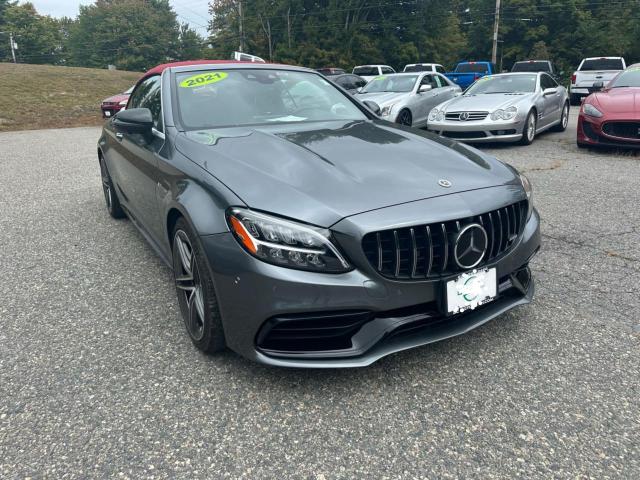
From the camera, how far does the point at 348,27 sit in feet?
140

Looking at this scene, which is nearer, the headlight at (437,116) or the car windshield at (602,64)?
the headlight at (437,116)

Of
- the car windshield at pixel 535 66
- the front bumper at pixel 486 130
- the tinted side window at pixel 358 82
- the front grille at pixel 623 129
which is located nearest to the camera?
the front grille at pixel 623 129

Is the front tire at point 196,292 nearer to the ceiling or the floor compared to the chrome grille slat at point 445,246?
nearer to the floor

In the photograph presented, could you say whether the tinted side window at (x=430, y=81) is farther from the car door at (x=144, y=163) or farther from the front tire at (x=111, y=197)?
the car door at (x=144, y=163)

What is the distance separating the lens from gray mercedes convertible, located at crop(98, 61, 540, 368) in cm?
211

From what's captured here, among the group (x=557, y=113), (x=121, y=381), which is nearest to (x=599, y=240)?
(x=121, y=381)

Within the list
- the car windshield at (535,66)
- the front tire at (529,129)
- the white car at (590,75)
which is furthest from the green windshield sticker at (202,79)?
the car windshield at (535,66)

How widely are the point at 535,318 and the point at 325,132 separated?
5.38 feet

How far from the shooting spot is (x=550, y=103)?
32.5 ft

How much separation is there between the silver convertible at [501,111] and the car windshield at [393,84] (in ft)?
4.81

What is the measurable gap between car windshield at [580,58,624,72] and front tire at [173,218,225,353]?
2210 cm

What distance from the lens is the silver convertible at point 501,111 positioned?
8.65 metres

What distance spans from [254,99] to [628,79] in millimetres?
7726

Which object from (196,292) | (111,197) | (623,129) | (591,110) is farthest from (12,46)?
(196,292)
